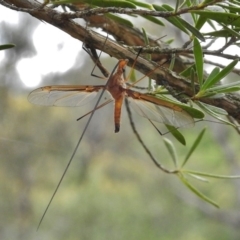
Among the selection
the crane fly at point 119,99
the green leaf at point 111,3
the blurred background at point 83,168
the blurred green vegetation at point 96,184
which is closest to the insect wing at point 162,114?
the crane fly at point 119,99

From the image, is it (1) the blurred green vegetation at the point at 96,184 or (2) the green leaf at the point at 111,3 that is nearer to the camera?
(2) the green leaf at the point at 111,3

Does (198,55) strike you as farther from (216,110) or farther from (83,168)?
(83,168)

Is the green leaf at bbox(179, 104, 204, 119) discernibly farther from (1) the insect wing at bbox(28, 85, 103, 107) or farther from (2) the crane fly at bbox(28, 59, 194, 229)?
(1) the insect wing at bbox(28, 85, 103, 107)

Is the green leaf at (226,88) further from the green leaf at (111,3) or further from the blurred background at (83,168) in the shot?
the blurred background at (83,168)

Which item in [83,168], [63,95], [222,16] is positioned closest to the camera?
[222,16]

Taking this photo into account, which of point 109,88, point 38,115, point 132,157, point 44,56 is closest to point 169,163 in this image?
point 132,157

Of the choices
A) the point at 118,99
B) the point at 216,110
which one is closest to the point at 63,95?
the point at 118,99

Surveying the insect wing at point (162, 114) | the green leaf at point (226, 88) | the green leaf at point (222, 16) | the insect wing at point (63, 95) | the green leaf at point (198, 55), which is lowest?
the insect wing at point (63, 95)
